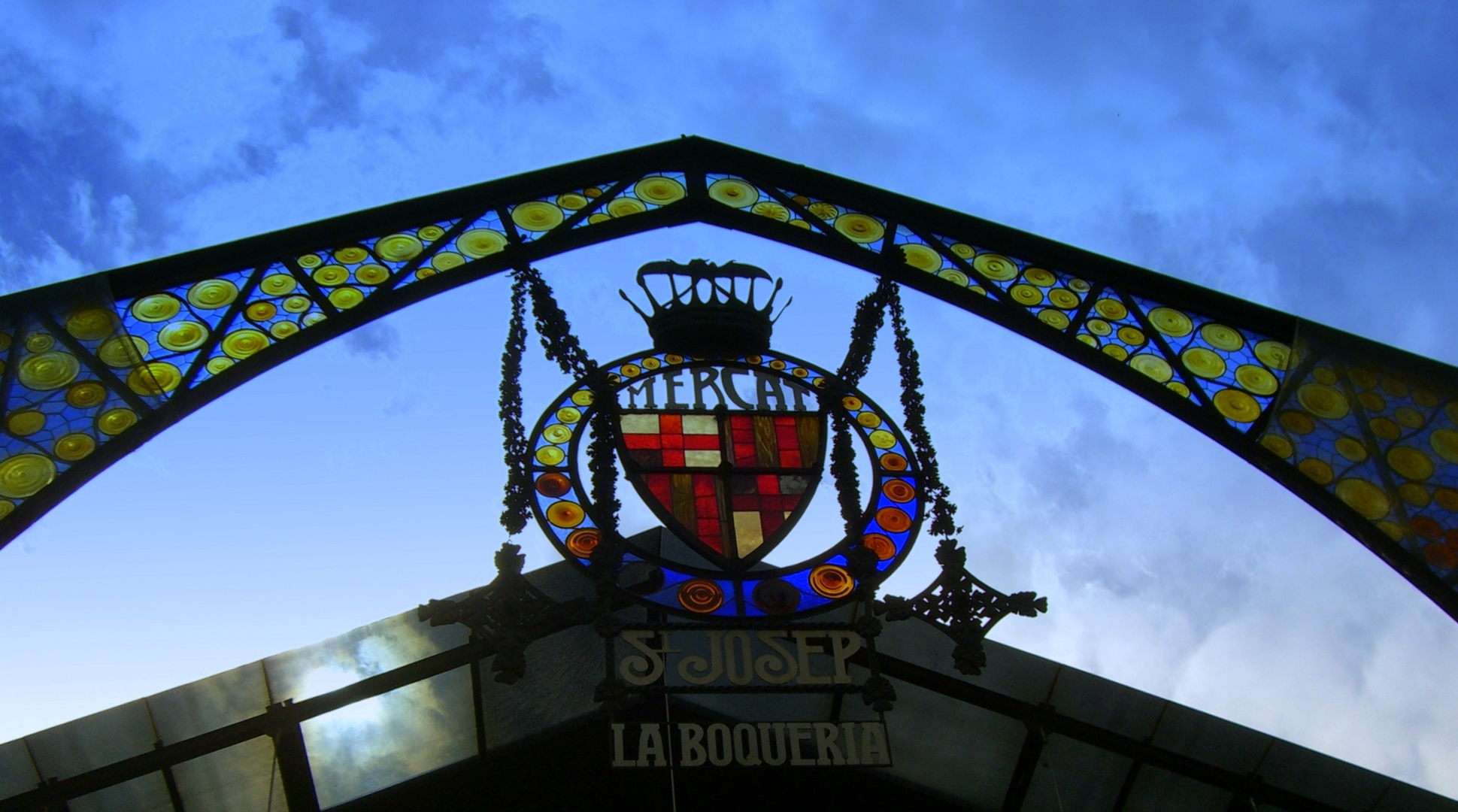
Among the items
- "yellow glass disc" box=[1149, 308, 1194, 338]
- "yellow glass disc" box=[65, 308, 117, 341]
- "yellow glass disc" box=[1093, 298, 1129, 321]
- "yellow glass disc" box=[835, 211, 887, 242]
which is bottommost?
"yellow glass disc" box=[65, 308, 117, 341]

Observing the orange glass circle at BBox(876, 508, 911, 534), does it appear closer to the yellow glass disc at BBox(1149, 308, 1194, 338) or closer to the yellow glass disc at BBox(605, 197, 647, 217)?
the yellow glass disc at BBox(1149, 308, 1194, 338)

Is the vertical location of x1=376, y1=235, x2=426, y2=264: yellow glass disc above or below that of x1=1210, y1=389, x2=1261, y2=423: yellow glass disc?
above

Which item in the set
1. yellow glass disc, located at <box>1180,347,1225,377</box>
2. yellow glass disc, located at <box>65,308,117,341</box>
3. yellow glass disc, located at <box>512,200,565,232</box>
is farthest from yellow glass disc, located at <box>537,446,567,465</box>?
yellow glass disc, located at <box>1180,347,1225,377</box>

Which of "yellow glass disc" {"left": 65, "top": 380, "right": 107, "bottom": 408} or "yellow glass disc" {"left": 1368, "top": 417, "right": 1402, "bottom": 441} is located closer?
"yellow glass disc" {"left": 65, "top": 380, "right": 107, "bottom": 408}

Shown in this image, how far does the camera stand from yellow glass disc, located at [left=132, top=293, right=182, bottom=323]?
8.42 m

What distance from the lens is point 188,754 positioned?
9.20 meters

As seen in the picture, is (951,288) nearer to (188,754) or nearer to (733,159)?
(733,159)

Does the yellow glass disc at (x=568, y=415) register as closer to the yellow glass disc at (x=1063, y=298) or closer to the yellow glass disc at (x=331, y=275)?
the yellow glass disc at (x=331, y=275)

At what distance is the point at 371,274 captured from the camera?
9.34 metres

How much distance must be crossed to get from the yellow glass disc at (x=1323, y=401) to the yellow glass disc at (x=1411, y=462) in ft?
1.43

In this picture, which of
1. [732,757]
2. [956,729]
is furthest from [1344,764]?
[732,757]

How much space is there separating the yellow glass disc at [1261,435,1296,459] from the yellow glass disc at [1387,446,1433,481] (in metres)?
0.62

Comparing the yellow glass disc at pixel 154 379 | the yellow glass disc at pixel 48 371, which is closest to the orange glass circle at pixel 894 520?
the yellow glass disc at pixel 154 379

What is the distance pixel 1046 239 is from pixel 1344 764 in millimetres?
5241
